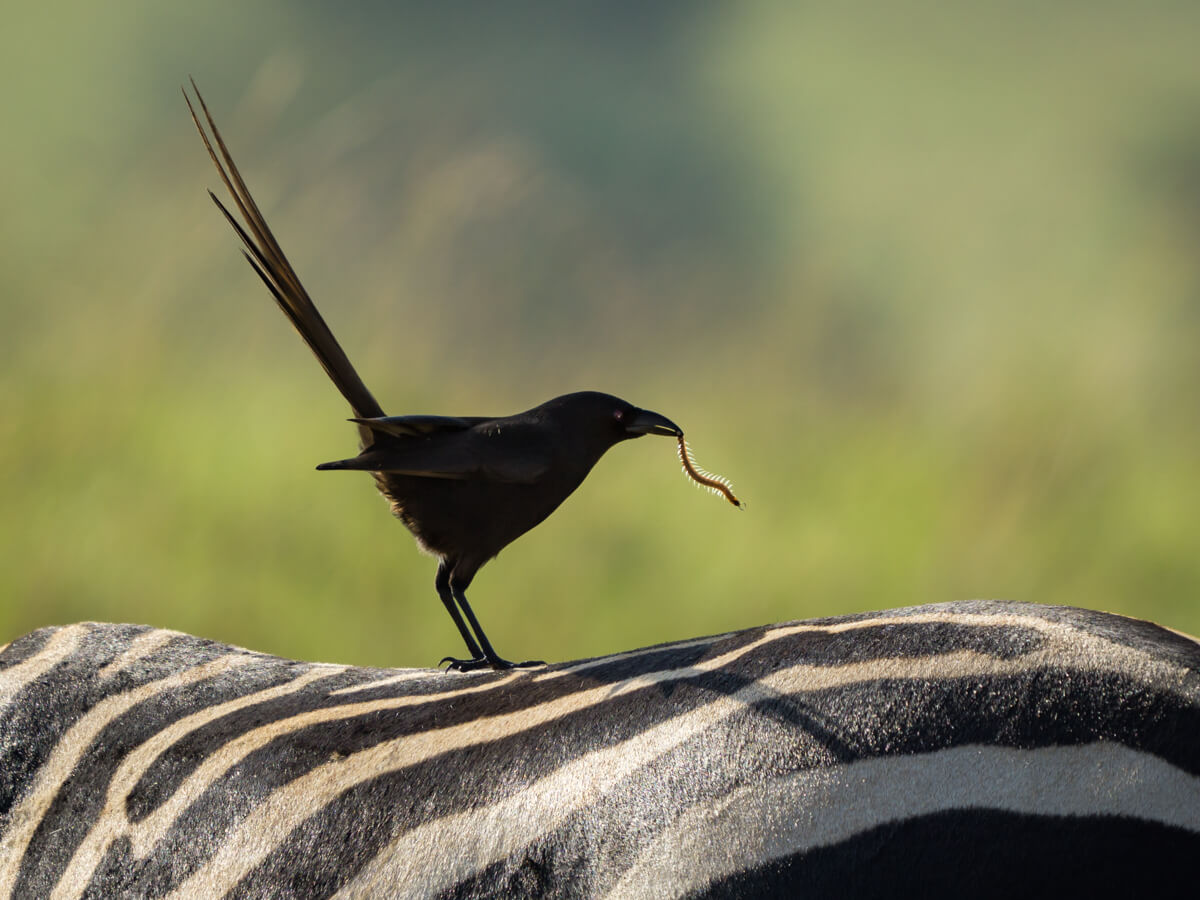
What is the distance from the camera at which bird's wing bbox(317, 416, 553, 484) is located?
1.43 meters

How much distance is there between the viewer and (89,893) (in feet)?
4.24

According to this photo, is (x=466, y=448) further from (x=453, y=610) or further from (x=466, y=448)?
(x=453, y=610)

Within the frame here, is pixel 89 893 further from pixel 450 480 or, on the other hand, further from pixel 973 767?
pixel 973 767

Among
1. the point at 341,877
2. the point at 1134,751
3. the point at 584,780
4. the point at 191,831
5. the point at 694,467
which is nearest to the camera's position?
the point at 1134,751

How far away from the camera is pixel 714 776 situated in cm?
92

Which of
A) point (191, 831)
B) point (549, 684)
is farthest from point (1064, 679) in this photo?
point (191, 831)

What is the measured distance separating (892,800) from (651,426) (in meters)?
0.72

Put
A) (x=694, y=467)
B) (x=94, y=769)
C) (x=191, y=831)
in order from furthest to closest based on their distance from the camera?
(x=694, y=467) → (x=94, y=769) → (x=191, y=831)

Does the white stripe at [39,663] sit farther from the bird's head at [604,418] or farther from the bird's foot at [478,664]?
the bird's head at [604,418]

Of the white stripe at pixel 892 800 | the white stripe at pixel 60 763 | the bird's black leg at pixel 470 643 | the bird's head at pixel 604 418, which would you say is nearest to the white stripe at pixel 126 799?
the white stripe at pixel 60 763

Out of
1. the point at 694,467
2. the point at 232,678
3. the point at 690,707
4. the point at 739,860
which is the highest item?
the point at 694,467

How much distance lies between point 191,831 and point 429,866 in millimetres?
369

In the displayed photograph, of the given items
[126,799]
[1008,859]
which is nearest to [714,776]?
[1008,859]

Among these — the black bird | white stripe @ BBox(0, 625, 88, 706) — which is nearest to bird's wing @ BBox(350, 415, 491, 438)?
the black bird
